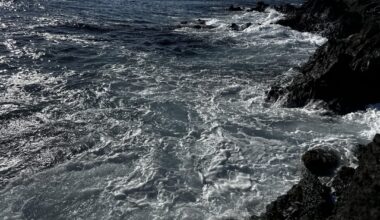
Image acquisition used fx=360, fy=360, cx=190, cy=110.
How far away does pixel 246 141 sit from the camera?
12.7 metres

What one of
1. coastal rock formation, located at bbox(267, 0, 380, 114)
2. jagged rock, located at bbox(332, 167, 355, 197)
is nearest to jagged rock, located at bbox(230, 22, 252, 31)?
coastal rock formation, located at bbox(267, 0, 380, 114)

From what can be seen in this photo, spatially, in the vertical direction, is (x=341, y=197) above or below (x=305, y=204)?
above

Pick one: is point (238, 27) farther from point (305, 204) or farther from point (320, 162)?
point (305, 204)

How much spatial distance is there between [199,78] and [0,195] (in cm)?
1154

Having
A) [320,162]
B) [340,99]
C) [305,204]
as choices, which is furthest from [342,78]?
[305,204]

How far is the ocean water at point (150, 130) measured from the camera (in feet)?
32.0

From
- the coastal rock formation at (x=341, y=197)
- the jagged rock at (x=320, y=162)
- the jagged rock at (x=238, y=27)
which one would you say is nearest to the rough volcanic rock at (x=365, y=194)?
the coastal rock formation at (x=341, y=197)

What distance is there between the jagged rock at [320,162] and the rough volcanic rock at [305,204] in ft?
4.84

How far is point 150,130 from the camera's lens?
43.9ft

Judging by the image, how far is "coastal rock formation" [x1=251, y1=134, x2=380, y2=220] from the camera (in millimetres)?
6238

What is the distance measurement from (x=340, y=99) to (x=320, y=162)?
5.09 metres

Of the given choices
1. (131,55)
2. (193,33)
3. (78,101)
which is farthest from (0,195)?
(193,33)

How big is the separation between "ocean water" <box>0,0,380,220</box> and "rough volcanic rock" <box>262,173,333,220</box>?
3.26ft

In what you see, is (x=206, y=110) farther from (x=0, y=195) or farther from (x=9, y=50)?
(x=9, y=50)
